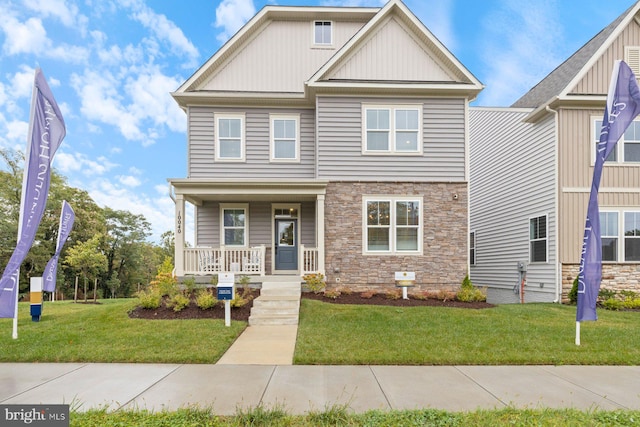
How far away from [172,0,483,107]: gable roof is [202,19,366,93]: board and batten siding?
5 cm

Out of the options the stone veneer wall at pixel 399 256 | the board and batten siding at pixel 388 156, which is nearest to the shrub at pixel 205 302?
the stone veneer wall at pixel 399 256

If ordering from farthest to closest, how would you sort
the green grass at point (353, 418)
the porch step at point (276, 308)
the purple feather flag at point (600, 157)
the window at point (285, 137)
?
the window at point (285, 137)
the porch step at point (276, 308)
the purple feather flag at point (600, 157)
the green grass at point (353, 418)

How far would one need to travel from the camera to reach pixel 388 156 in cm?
1205

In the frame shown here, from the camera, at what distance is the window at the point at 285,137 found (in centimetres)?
1281

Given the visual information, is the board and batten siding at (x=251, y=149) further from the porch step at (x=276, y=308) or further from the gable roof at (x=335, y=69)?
the porch step at (x=276, y=308)

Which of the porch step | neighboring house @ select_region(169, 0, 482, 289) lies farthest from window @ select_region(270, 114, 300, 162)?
the porch step

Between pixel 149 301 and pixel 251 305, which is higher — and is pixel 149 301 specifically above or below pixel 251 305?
above

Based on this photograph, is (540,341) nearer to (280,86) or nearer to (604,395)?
(604,395)

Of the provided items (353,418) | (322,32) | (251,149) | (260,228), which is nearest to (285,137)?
(251,149)

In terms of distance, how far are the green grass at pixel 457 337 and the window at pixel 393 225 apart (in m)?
2.80

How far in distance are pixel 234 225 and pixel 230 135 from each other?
308 cm

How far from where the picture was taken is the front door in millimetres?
12914

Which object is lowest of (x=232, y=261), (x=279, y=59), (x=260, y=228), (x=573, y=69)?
(x=232, y=261)

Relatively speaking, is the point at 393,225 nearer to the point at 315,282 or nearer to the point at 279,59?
the point at 315,282
